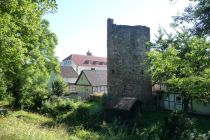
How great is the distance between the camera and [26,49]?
13500 mm

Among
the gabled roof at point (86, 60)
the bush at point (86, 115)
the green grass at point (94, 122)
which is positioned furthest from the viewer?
the gabled roof at point (86, 60)

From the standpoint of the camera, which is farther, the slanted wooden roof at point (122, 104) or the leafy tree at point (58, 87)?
the leafy tree at point (58, 87)

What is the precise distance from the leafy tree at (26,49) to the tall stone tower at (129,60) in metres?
6.98

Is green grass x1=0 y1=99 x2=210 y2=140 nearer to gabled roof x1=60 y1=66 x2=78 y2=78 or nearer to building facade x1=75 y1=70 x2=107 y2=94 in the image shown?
building facade x1=75 y1=70 x2=107 y2=94

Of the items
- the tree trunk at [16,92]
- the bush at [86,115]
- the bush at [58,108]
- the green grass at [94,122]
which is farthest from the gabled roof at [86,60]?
the bush at [86,115]

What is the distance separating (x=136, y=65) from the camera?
28.9 meters

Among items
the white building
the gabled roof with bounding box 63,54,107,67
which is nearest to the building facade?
the white building

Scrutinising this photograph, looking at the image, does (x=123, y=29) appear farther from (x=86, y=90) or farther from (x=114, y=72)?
(x=86, y=90)

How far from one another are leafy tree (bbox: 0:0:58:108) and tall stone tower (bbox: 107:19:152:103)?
6.98 m

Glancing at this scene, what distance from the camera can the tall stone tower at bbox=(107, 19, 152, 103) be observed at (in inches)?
1135

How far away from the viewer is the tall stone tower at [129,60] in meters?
28.8

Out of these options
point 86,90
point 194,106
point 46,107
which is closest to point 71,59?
point 86,90

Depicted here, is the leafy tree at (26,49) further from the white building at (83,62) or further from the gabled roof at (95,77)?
the white building at (83,62)

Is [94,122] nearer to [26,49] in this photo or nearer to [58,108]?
[58,108]
